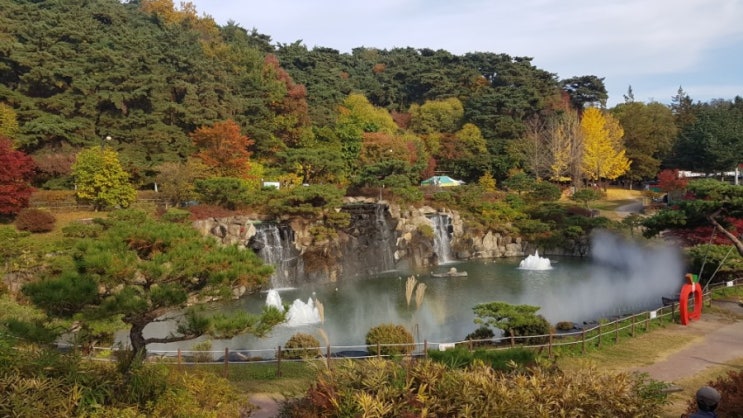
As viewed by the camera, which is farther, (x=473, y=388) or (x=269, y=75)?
(x=269, y=75)

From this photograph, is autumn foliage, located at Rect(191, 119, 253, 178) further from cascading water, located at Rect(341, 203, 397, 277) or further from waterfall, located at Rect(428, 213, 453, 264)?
waterfall, located at Rect(428, 213, 453, 264)

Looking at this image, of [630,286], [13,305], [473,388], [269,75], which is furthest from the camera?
[269,75]

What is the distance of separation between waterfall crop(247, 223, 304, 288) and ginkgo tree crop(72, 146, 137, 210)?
263 inches

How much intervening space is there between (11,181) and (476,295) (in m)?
20.6

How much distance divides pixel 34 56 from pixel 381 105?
1327 inches

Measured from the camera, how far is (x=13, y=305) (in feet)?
42.1

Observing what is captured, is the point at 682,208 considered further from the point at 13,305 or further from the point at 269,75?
the point at 269,75

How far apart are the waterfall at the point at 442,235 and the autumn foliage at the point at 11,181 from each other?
70.5 feet

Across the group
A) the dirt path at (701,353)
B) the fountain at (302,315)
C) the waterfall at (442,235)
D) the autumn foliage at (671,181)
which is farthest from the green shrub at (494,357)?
the autumn foliage at (671,181)

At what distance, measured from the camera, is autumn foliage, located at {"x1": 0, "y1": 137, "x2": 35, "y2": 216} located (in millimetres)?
20359

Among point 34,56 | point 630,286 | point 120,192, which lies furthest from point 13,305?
point 630,286

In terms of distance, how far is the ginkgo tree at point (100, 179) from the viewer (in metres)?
24.0

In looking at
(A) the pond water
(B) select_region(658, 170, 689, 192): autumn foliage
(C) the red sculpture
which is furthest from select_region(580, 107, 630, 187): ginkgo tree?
(C) the red sculpture

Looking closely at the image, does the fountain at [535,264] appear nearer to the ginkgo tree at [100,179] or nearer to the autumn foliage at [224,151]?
the autumn foliage at [224,151]
